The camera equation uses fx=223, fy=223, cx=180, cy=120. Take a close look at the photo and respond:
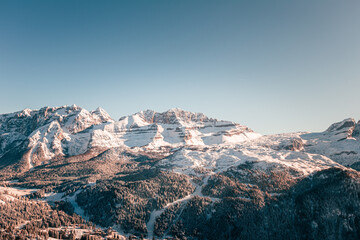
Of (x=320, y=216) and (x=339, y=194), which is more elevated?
(x=339, y=194)

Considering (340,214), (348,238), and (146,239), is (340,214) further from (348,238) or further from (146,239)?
(146,239)

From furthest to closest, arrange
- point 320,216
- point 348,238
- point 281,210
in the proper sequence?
point 281,210 < point 320,216 < point 348,238

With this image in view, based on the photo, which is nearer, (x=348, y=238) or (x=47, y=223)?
(x=348, y=238)

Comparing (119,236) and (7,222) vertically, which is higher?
(7,222)

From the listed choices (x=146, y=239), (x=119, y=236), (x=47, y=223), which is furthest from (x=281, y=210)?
(x=47, y=223)

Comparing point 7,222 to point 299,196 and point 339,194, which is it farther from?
point 339,194

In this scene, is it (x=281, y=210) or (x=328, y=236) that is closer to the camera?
(x=328, y=236)

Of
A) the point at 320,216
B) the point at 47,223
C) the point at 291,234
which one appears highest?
the point at 47,223

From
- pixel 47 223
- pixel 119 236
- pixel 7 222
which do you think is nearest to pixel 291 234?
pixel 119 236

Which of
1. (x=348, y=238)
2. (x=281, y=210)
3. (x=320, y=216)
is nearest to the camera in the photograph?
(x=348, y=238)
